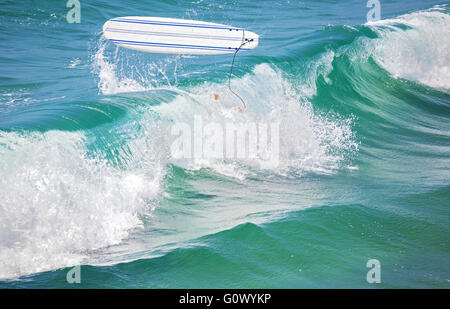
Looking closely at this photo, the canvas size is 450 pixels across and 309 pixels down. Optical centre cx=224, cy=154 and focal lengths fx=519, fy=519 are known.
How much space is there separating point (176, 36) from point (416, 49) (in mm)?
9129

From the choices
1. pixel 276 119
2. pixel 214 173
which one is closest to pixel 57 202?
pixel 214 173

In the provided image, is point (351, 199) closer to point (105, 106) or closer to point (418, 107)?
point (105, 106)

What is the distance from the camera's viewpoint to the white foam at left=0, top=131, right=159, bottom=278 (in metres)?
4.70

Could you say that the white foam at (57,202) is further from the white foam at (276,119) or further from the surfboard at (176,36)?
the surfboard at (176,36)

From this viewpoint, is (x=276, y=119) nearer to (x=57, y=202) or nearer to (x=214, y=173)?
(x=214, y=173)

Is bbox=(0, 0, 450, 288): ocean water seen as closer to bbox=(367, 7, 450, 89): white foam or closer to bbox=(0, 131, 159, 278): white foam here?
bbox=(0, 131, 159, 278): white foam

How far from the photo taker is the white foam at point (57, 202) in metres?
4.70

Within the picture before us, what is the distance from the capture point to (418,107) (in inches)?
464

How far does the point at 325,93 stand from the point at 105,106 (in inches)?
217

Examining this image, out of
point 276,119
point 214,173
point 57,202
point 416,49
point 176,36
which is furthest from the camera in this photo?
point 416,49

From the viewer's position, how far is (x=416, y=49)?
50.0 feet

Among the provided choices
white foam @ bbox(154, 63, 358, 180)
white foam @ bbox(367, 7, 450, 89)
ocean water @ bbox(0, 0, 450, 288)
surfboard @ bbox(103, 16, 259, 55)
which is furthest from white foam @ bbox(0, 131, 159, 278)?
white foam @ bbox(367, 7, 450, 89)

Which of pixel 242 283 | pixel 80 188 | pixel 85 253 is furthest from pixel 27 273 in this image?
pixel 242 283

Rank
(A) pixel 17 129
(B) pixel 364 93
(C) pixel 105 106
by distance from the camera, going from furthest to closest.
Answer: (B) pixel 364 93, (C) pixel 105 106, (A) pixel 17 129
